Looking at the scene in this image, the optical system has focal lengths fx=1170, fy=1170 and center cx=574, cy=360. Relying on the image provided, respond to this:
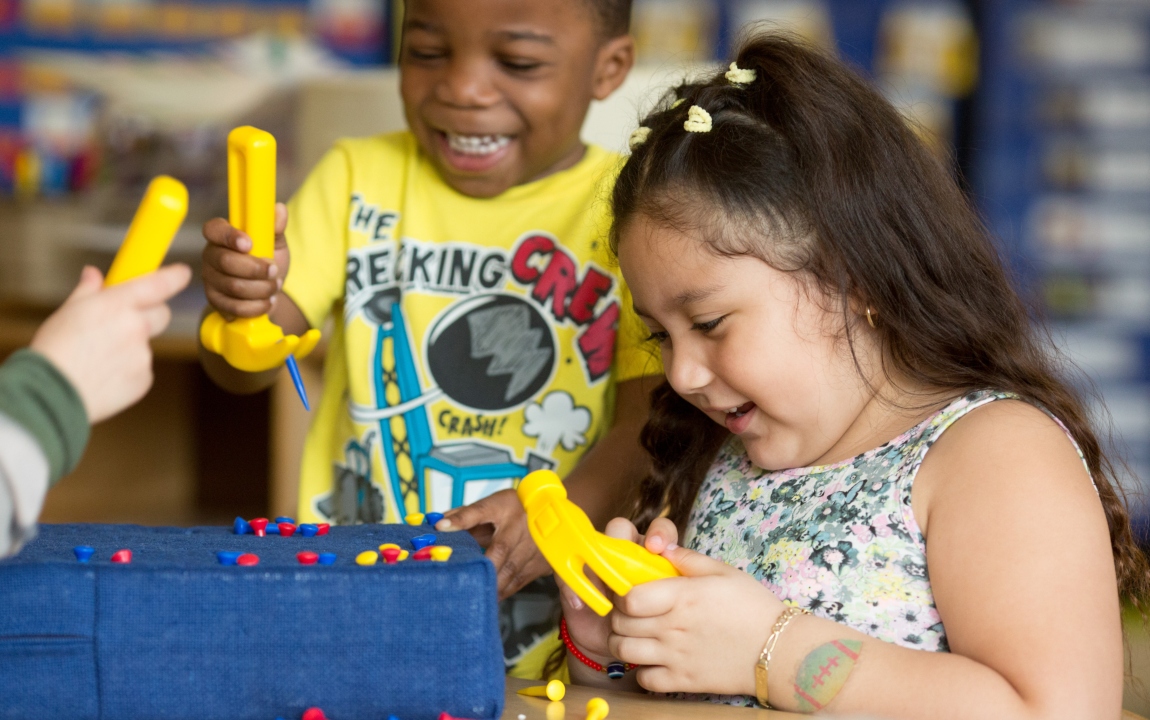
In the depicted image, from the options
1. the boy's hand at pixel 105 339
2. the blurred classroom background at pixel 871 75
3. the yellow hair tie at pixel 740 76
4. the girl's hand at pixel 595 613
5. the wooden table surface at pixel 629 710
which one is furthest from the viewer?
the blurred classroom background at pixel 871 75

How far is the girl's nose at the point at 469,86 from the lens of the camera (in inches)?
42.1

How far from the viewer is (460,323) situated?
1.15 meters

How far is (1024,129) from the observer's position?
9.26 ft

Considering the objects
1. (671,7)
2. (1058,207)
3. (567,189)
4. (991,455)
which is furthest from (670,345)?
(1058,207)

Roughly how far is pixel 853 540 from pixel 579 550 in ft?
0.66

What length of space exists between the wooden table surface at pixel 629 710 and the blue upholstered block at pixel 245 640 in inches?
2.2

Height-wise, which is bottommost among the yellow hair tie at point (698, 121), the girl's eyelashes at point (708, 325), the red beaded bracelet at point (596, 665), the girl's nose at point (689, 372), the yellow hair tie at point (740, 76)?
the red beaded bracelet at point (596, 665)

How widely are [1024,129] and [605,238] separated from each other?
205 cm

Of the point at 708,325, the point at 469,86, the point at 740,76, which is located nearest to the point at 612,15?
the point at 469,86

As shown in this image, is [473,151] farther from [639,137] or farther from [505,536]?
[505,536]

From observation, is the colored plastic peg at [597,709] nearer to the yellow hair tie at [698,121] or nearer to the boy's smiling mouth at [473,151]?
the yellow hair tie at [698,121]

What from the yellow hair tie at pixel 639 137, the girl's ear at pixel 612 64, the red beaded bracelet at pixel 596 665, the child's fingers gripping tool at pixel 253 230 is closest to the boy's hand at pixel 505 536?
the red beaded bracelet at pixel 596 665

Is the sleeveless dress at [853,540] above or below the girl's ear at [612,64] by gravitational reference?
below

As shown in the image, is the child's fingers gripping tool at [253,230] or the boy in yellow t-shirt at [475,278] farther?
the boy in yellow t-shirt at [475,278]
